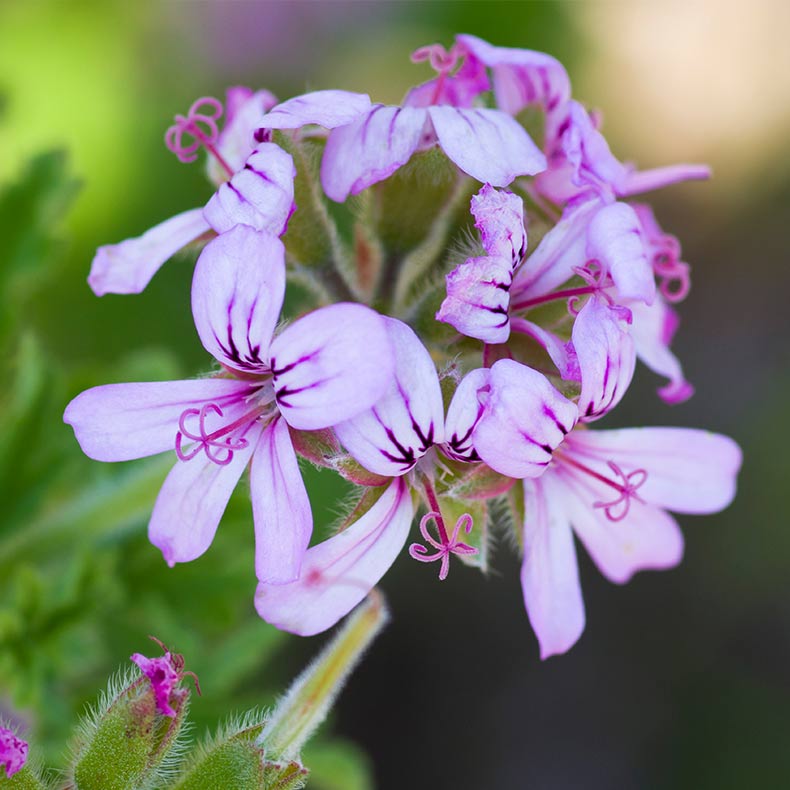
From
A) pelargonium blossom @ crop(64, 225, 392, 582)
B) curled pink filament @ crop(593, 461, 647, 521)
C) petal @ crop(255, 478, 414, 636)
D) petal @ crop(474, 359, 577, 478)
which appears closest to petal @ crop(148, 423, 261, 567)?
pelargonium blossom @ crop(64, 225, 392, 582)

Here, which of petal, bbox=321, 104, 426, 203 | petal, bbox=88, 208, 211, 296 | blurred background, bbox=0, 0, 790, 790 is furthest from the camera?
blurred background, bbox=0, 0, 790, 790

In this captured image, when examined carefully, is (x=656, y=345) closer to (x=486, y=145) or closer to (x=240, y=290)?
(x=486, y=145)

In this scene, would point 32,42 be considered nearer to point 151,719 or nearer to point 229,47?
point 229,47

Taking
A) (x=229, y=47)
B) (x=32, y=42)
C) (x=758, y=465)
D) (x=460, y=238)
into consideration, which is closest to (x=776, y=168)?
(x=758, y=465)

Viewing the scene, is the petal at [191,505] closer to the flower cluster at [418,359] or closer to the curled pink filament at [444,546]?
the flower cluster at [418,359]

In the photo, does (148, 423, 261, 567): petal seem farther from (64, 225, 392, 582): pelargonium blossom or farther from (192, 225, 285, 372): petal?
(192, 225, 285, 372): petal

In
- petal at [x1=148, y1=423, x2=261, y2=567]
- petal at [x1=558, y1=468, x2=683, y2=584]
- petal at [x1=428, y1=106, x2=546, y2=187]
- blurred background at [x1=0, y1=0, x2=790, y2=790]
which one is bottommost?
blurred background at [x1=0, y1=0, x2=790, y2=790]
